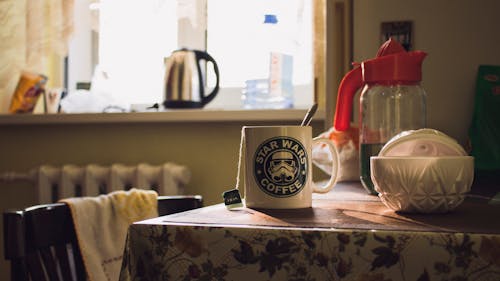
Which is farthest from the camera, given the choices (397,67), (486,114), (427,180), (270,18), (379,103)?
(270,18)

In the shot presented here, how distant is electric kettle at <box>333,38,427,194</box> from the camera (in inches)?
34.4

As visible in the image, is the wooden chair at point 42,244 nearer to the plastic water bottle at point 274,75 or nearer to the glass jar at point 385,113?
the glass jar at point 385,113

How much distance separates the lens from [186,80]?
192 centimetres

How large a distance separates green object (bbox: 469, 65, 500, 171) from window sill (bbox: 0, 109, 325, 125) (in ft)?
1.96

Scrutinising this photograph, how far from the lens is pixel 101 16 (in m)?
2.10

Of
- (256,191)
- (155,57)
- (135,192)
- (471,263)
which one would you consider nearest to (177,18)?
(155,57)

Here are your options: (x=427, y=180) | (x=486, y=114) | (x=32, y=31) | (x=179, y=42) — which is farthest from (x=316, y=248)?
(x=32, y=31)

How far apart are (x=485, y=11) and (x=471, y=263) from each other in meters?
0.93

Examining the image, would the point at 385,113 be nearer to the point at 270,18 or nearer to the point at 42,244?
the point at 42,244

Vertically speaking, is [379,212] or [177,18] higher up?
[177,18]

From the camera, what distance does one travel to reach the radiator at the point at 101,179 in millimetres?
1919

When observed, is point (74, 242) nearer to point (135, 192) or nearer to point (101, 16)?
point (135, 192)

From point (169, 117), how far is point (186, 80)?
12 cm

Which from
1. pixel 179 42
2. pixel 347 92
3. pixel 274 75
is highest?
pixel 179 42
